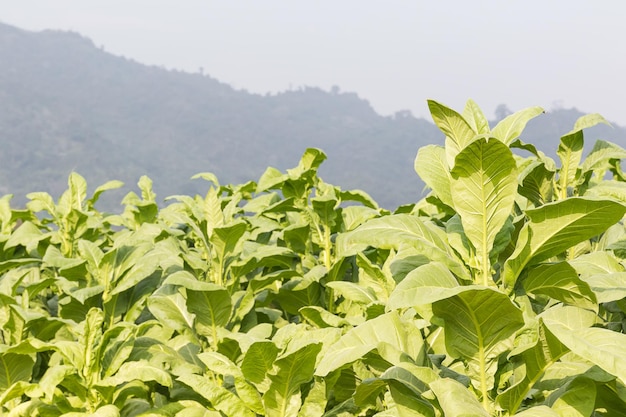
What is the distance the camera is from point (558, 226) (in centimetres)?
173

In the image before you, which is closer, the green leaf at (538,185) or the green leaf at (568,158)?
the green leaf at (538,185)

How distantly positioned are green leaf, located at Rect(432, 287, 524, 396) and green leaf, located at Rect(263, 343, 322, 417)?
50 centimetres

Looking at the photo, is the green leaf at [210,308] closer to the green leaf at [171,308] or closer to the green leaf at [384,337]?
the green leaf at [171,308]

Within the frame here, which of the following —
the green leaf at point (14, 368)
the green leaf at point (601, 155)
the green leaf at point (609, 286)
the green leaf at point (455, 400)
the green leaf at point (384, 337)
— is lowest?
the green leaf at point (14, 368)

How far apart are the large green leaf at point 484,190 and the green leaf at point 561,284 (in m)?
0.14

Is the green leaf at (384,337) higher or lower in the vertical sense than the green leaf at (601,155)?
lower

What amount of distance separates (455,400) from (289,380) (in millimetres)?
789

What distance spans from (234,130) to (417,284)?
196477 millimetres

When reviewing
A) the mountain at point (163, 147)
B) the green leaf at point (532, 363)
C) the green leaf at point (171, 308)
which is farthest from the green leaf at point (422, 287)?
the mountain at point (163, 147)

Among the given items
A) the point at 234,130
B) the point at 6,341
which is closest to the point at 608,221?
the point at 6,341

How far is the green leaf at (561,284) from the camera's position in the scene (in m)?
1.79

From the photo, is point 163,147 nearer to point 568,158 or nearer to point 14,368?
point 14,368

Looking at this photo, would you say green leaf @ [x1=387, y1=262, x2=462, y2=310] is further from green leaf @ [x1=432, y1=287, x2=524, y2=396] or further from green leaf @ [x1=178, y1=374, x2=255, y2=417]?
green leaf @ [x1=178, y1=374, x2=255, y2=417]

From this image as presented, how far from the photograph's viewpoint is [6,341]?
317 centimetres
